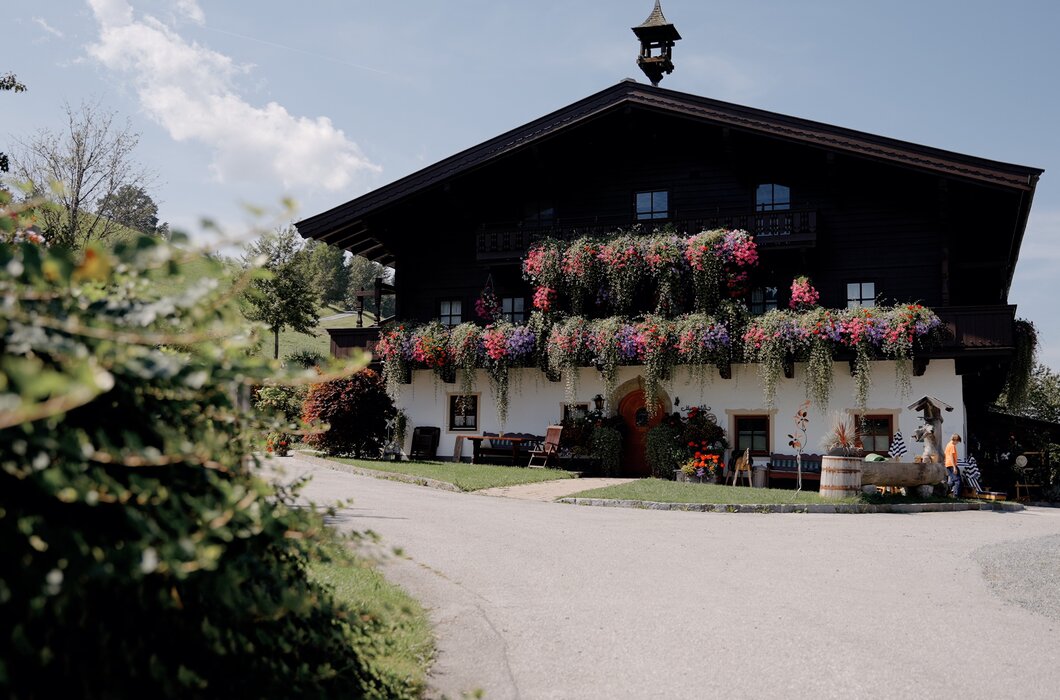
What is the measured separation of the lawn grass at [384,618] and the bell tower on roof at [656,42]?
73.5ft

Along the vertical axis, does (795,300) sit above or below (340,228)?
below

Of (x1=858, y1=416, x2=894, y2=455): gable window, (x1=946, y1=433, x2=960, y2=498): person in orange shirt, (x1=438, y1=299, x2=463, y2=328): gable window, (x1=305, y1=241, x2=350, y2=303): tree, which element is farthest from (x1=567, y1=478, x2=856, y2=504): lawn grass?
(x1=305, y1=241, x2=350, y2=303): tree

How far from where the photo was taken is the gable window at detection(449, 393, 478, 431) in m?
25.7

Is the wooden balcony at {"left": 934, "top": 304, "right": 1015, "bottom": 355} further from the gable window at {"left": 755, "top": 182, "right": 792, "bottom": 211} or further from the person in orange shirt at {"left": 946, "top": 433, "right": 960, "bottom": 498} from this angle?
the gable window at {"left": 755, "top": 182, "right": 792, "bottom": 211}

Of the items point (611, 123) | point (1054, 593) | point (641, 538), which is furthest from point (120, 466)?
point (611, 123)

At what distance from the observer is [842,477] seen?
16047mm

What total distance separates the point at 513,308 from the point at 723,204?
649 cm

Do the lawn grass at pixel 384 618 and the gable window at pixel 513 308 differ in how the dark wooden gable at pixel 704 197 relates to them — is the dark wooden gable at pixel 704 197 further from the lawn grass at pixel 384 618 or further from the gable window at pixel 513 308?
the lawn grass at pixel 384 618

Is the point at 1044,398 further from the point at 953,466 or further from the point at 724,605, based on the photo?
the point at 724,605

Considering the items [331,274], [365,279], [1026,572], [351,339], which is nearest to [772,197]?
[351,339]

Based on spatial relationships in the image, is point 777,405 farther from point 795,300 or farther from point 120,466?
point 120,466

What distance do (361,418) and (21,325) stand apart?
2196cm

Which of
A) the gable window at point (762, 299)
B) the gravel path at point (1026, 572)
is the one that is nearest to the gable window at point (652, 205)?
the gable window at point (762, 299)

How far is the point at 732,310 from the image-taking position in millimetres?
21750
